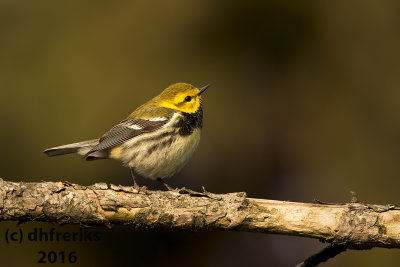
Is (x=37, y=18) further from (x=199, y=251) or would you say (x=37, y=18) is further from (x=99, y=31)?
(x=199, y=251)

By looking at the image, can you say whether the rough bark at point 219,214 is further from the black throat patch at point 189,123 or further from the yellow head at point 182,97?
the yellow head at point 182,97

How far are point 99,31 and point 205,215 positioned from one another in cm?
345

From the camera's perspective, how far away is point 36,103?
19.7 ft

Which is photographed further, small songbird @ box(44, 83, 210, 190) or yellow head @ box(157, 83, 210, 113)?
yellow head @ box(157, 83, 210, 113)

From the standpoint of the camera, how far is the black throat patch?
17.9 ft

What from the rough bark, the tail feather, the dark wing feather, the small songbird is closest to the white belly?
the small songbird

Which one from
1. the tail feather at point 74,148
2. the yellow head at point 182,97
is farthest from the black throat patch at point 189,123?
the tail feather at point 74,148

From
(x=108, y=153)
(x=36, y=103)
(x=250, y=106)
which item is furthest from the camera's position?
(x=250, y=106)

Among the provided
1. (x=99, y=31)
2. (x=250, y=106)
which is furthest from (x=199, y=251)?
(x=99, y=31)

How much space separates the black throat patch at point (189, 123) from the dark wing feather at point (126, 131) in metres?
0.18

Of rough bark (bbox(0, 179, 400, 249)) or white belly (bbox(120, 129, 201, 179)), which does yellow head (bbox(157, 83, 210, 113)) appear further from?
rough bark (bbox(0, 179, 400, 249))

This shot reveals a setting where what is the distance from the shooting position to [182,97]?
593 centimetres

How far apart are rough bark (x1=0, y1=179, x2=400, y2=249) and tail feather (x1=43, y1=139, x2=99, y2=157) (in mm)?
1488

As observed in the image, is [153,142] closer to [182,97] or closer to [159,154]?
[159,154]
